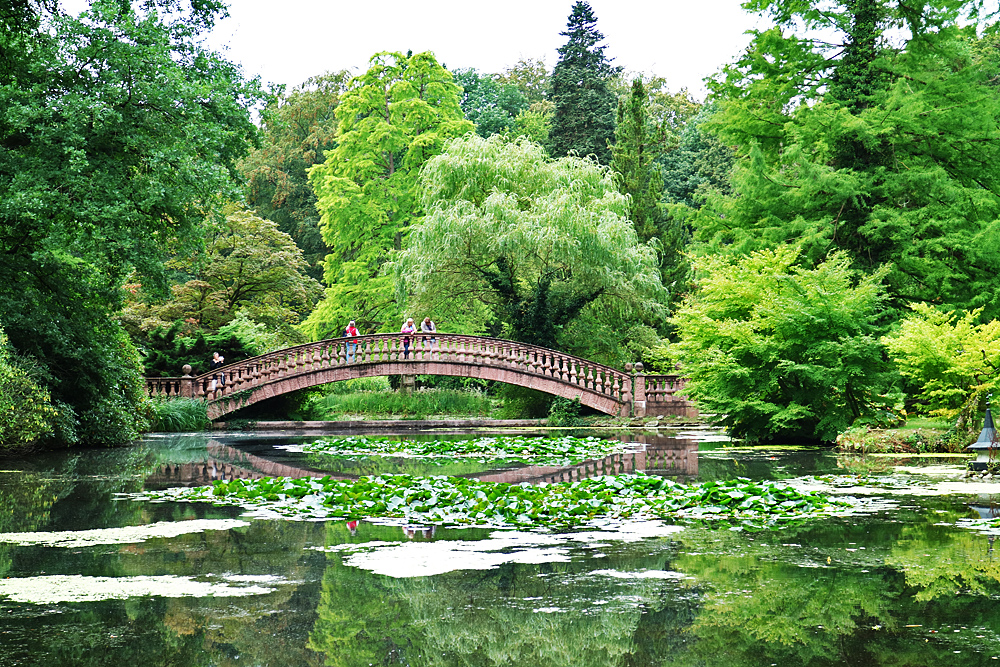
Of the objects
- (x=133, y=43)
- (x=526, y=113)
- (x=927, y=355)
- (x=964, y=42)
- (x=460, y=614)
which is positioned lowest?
(x=460, y=614)

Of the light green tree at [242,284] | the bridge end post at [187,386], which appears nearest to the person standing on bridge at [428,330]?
the bridge end post at [187,386]

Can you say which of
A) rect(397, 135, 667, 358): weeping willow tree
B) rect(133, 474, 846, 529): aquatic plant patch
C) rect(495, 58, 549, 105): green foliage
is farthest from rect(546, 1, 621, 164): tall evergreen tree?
rect(133, 474, 846, 529): aquatic plant patch

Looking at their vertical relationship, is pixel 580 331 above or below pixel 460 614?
above

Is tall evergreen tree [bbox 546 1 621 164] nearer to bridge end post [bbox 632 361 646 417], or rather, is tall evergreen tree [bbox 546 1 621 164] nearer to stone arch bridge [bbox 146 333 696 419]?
stone arch bridge [bbox 146 333 696 419]

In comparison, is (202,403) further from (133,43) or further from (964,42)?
(964,42)

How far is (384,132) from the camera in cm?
4150

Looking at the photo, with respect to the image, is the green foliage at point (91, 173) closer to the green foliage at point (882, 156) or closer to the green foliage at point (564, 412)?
the green foliage at point (882, 156)

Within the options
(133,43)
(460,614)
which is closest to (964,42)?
(133,43)

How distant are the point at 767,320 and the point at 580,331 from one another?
49.5ft

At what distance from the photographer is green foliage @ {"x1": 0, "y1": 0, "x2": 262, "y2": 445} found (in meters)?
16.3

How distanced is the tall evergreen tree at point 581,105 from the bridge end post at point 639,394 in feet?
76.7

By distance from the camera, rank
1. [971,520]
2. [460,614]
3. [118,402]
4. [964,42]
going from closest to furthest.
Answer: [460,614] < [971,520] < [118,402] < [964,42]

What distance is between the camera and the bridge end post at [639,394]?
29312 mm

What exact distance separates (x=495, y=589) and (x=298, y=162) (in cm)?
5168
